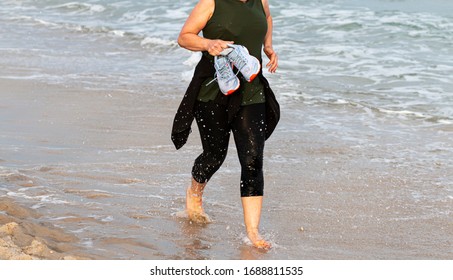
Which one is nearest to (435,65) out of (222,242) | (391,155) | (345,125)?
(345,125)

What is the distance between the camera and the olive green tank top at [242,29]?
17.2 ft

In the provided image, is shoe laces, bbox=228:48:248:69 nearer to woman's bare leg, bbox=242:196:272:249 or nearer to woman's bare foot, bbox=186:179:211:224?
woman's bare leg, bbox=242:196:272:249

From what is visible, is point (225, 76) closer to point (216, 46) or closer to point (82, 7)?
point (216, 46)

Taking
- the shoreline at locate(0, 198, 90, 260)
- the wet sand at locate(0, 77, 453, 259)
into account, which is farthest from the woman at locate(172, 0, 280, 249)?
the shoreline at locate(0, 198, 90, 260)

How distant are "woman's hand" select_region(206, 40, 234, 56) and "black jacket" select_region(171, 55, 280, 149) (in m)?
0.24

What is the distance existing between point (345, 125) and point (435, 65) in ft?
14.4

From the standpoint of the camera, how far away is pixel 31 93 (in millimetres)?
10492

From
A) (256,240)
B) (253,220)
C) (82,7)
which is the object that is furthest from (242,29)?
(82,7)

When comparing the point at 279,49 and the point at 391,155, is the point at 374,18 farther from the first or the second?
the point at 391,155

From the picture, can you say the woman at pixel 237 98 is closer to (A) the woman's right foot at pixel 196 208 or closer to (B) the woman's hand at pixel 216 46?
(B) the woman's hand at pixel 216 46

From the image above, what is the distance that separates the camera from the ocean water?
5.77 metres

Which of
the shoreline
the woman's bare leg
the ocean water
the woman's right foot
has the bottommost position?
the ocean water

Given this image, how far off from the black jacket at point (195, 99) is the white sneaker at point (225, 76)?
0.41 ft

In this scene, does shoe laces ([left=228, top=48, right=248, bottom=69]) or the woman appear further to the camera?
the woman
